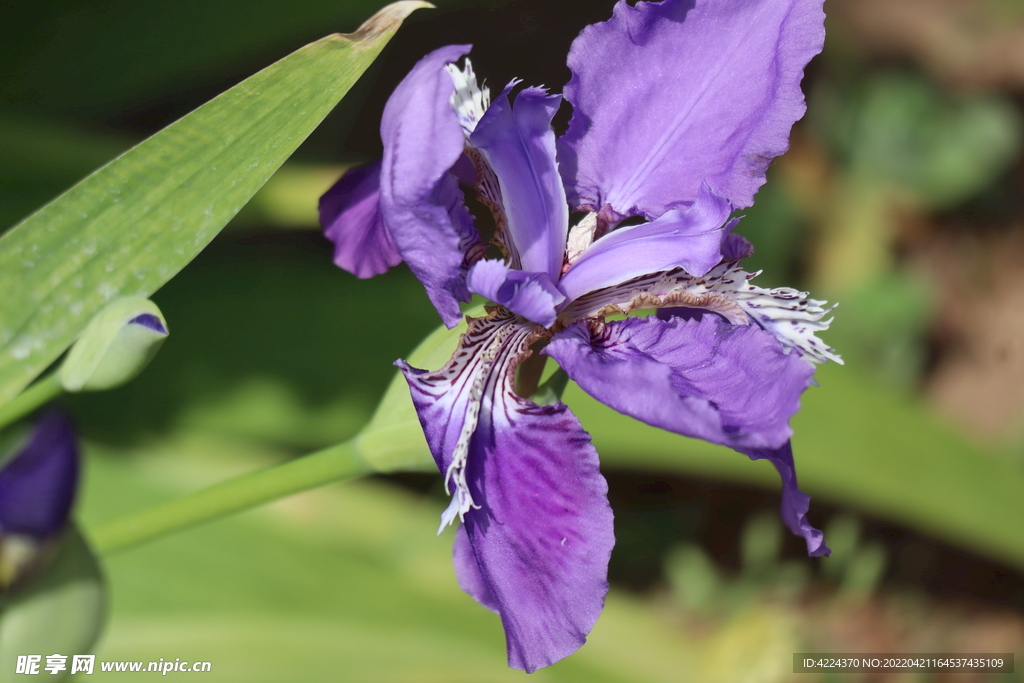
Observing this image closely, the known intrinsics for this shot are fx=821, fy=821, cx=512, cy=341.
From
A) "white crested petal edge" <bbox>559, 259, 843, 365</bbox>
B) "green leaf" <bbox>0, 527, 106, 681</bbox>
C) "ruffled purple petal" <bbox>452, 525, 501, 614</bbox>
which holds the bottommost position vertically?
"green leaf" <bbox>0, 527, 106, 681</bbox>

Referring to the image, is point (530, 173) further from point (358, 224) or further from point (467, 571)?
point (467, 571)

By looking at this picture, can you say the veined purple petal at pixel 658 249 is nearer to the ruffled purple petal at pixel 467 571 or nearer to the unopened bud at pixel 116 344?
the ruffled purple petal at pixel 467 571

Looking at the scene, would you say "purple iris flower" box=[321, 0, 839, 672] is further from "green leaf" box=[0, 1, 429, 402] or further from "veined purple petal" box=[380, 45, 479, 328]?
"green leaf" box=[0, 1, 429, 402]

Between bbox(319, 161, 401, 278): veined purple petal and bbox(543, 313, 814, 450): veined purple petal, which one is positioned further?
bbox(319, 161, 401, 278): veined purple petal

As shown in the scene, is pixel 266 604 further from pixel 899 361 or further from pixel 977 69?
pixel 977 69

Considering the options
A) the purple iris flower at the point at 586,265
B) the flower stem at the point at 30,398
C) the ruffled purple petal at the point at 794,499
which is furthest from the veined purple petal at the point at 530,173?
the flower stem at the point at 30,398

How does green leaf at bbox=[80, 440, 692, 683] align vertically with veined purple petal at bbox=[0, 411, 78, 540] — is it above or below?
below

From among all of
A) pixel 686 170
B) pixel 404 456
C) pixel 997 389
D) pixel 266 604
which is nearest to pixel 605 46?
pixel 686 170

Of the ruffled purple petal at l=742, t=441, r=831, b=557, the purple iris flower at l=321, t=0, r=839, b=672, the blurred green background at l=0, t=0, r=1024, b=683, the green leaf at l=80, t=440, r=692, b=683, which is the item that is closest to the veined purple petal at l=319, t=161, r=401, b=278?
the purple iris flower at l=321, t=0, r=839, b=672
